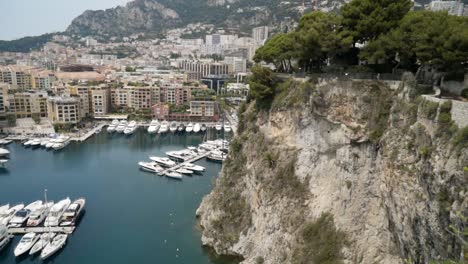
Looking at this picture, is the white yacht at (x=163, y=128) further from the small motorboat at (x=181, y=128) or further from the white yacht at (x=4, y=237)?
the white yacht at (x=4, y=237)

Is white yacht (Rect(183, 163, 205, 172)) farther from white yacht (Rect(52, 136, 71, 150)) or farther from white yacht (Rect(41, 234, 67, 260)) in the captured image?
white yacht (Rect(52, 136, 71, 150))

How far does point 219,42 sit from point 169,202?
6134 inches

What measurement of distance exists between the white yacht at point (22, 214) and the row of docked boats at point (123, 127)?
3102 cm

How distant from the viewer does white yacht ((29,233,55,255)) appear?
25.8 meters

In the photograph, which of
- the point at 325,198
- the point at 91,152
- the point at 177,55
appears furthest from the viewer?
the point at 177,55

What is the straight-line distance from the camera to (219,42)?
598 ft

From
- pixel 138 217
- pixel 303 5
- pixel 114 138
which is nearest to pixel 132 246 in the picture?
pixel 138 217

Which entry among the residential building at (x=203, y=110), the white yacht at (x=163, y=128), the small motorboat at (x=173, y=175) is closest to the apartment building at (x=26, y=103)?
the white yacht at (x=163, y=128)

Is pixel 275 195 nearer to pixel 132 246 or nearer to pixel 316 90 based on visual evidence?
pixel 316 90

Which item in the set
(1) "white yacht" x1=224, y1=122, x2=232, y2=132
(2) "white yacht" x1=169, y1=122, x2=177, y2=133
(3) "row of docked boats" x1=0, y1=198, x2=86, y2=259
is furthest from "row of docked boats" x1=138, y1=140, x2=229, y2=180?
(2) "white yacht" x1=169, y1=122, x2=177, y2=133

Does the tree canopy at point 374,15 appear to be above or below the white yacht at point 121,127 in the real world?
above

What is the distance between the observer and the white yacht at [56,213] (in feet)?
96.2

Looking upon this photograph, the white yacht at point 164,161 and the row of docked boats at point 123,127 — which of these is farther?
the row of docked boats at point 123,127

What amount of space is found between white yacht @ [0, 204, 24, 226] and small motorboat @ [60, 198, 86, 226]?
4275 mm
